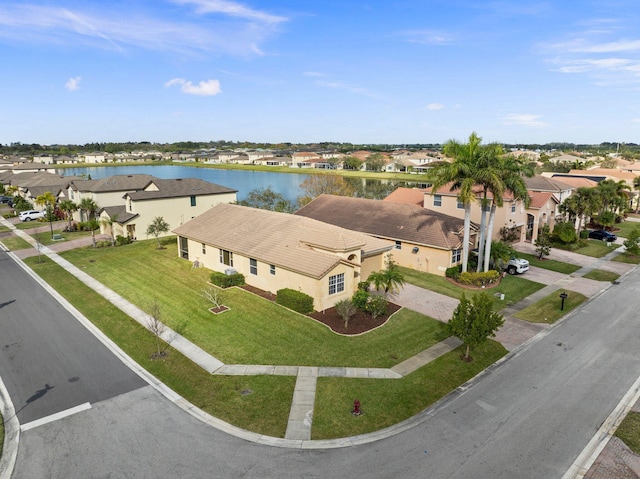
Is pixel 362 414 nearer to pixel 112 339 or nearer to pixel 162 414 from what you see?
pixel 162 414

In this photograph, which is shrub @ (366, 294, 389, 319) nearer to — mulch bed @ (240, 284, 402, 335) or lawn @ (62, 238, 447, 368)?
mulch bed @ (240, 284, 402, 335)

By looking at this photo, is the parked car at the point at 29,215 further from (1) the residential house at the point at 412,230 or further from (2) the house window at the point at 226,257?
(1) the residential house at the point at 412,230

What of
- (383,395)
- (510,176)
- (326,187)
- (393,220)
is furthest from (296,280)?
(326,187)

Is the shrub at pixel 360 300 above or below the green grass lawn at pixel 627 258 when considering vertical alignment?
above

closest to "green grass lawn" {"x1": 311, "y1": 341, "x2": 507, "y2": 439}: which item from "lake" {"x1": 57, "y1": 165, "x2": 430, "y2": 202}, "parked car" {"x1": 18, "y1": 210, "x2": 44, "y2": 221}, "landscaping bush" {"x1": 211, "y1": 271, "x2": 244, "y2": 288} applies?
"landscaping bush" {"x1": 211, "y1": 271, "x2": 244, "y2": 288}

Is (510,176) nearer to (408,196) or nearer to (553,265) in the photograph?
(553,265)

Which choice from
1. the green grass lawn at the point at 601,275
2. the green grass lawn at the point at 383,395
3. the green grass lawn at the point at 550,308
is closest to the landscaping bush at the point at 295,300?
the green grass lawn at the point at 383,395
